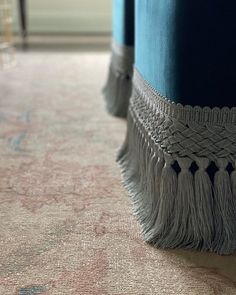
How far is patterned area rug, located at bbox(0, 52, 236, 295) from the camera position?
3.18ft

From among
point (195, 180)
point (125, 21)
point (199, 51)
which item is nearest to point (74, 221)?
point (195, 180)

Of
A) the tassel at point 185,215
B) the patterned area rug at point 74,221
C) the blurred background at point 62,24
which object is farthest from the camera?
the blurred background at point 62,24

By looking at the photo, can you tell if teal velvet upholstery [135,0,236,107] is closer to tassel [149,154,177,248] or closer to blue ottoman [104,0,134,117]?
tassel [149,154,177,248]

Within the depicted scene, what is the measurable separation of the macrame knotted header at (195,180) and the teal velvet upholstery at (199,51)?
31 millimetres

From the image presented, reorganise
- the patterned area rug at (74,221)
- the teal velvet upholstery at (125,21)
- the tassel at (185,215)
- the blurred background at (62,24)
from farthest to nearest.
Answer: the blurred background at (62,24), the teal velvet upholstery at (125,21), the tassel at (185,215), the patterned area rug at (74,221)

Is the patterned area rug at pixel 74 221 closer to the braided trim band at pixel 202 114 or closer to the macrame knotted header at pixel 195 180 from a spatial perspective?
the macrame knotted header at pixel 195 180

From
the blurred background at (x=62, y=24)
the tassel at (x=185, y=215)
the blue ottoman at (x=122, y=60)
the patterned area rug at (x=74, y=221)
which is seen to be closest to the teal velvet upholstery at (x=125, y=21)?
the blue ottoman at (x=122, y=60)

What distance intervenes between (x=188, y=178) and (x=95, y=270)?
0.88 ft

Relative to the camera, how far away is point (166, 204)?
3.59 feet

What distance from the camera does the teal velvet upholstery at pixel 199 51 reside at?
99 cm

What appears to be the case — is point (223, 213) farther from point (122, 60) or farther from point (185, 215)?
point (122, 60)

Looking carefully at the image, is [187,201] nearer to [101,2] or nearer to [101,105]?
[101,105]

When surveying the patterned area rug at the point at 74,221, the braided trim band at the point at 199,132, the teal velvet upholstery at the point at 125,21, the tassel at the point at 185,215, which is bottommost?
the patterned area rug at the point at 74,221

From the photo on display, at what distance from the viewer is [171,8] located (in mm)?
1053
